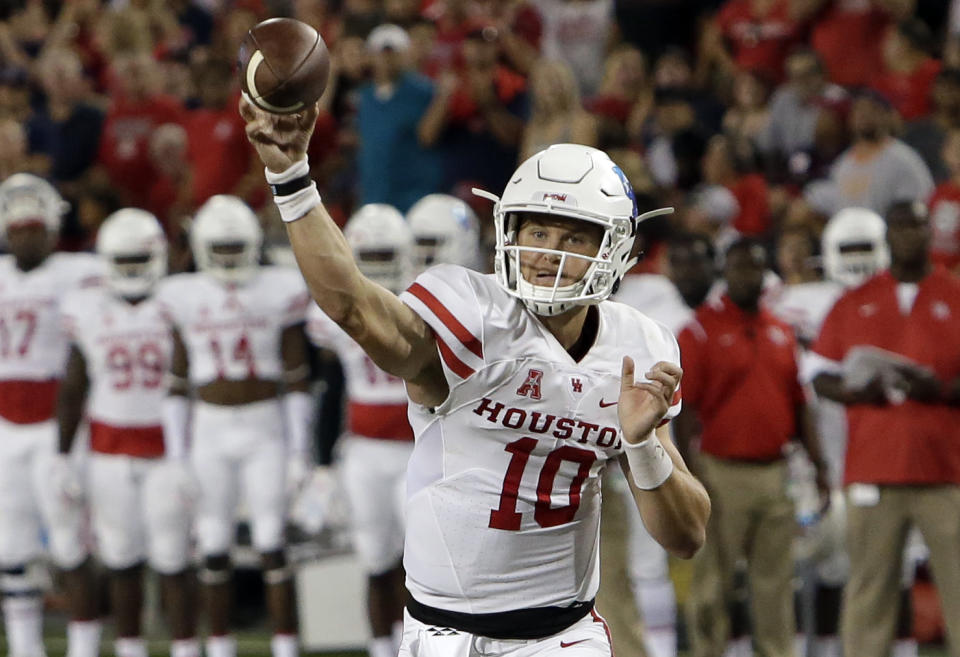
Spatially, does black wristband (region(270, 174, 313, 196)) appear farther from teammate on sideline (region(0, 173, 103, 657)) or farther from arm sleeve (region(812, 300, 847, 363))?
teammate on sideline (region(0, 173, 103, 657))

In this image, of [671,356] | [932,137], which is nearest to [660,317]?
[932,137]

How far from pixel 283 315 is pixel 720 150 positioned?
2918 millimetres

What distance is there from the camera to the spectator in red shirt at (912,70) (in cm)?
902

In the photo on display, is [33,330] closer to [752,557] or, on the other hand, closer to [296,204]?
[752,557]

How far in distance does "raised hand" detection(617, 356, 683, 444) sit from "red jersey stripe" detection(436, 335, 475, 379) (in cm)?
32

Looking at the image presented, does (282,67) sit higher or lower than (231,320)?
higher

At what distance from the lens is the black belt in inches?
136

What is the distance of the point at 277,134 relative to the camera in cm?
297

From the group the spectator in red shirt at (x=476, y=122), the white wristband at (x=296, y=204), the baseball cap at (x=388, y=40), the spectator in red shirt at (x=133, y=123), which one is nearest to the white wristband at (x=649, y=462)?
the white wristband at (x=296, y=204)

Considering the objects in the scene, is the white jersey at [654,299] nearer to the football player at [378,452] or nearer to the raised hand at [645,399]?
the football player at [378,452]

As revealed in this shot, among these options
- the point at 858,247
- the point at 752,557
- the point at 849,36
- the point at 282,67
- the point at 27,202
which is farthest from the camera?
the point at 849,36

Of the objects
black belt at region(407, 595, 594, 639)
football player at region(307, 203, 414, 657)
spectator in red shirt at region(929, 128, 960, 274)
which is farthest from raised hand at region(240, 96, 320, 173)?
spectator in red shirt at region(929, 128, 960, 274)

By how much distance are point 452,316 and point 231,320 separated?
4.13 m

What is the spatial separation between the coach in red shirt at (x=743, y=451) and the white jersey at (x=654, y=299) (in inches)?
11.5
